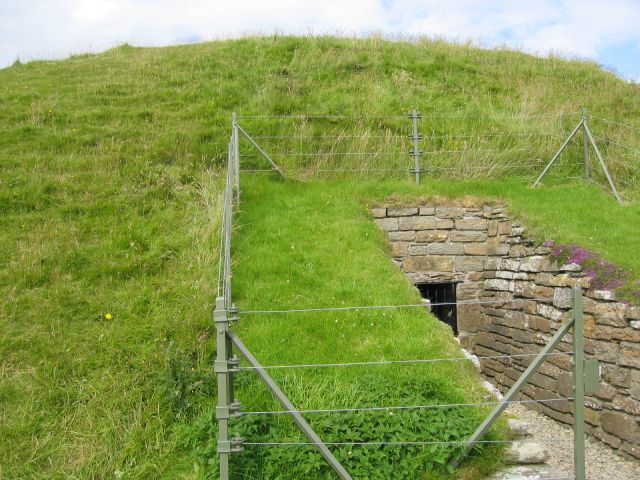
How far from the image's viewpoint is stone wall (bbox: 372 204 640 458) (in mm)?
6727

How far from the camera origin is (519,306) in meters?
8.66

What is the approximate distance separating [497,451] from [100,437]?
3477mm

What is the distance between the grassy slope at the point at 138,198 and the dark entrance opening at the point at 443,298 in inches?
78.6

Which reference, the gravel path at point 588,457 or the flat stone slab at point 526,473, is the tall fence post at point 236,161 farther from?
the flat stone slab at point 526,473

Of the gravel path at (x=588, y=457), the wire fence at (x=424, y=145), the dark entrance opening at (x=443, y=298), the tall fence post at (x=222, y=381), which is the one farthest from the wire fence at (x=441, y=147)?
the tall fence post at (x=222, y=381)

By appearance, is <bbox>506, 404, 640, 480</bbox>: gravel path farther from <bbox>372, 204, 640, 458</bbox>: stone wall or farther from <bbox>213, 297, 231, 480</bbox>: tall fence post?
<bbox>213, 297, 231, 480</bbox>: tall fence post

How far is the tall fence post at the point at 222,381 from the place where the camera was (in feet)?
13.8

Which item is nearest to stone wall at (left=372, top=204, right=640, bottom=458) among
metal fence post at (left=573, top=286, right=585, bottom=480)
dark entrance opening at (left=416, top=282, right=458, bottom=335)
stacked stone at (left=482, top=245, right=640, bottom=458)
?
stacked stone at (left=482, top=245, right=640, bottom=458)

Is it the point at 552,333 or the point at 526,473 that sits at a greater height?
the point at 552,333

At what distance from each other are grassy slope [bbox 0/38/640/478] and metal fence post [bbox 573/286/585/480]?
3.00 m

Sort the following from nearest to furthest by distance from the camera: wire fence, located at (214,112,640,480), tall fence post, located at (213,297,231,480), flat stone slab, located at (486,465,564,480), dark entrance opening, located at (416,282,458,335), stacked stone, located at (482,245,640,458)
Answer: tall fence post, located at (213,297,231,480)
flat stone slab, located at (486,465,564,480)
stacked stone, located at (482,245,640,458)
dark entrance opening, located at (416,282,458,335)
wire fence, located at (214,112,640,480)

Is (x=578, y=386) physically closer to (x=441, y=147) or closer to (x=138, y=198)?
(x=138, y=198)

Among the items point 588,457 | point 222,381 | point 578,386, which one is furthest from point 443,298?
point 222,381

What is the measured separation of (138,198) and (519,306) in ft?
20.3
